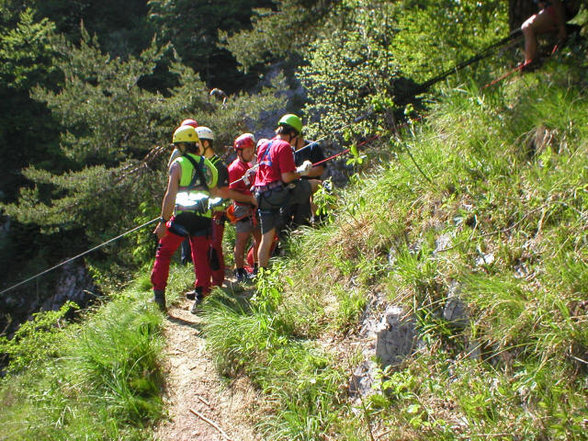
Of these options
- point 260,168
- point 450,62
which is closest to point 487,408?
point 260,168

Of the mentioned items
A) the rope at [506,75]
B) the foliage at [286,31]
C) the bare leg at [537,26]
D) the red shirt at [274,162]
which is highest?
the foliage at [286,31]

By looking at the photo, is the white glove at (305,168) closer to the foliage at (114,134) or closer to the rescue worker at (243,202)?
the rescue worker at (243,202)

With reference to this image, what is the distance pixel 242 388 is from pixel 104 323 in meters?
1.84

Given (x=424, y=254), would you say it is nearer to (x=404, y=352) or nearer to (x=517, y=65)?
(x=404, y=352)

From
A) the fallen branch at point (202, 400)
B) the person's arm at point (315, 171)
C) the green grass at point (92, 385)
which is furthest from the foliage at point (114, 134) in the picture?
the fallen branch at point (202, 400)

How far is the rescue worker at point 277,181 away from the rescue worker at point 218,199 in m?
0.48

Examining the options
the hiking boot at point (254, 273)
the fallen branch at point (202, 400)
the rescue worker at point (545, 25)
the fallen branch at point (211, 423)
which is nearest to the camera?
the fallen branch at point (211, 423)

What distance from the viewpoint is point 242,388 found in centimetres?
422

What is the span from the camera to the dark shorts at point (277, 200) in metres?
5.60

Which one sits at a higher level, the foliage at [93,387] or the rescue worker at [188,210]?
the rescue worker at [188,210]

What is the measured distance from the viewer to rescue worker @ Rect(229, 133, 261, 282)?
6402 millimetres

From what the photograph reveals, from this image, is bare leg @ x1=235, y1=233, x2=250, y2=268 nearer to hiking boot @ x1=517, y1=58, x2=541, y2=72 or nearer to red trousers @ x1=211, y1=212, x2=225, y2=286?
red trousers @ x1=211, y1=212, x2=225, y2=286

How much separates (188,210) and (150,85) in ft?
37.6

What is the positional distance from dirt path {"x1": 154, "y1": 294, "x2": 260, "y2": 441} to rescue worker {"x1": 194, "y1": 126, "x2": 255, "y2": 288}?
1.15m
